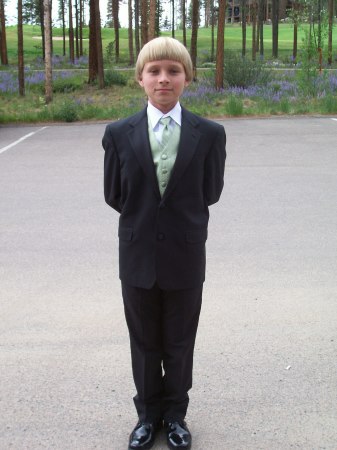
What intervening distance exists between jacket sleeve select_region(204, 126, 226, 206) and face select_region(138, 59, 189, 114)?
0.90 ft

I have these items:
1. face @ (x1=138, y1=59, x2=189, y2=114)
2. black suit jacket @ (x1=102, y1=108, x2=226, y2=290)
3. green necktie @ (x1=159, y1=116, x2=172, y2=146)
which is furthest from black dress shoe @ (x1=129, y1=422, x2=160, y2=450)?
face @ (x1=138, y1=59, x2=189, y2=114)

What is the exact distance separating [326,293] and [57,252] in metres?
2.60

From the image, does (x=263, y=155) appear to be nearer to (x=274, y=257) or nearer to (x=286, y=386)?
(x=274, y=257)

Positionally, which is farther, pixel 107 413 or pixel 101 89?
pixel 101 89

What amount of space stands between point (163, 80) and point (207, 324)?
2320mm

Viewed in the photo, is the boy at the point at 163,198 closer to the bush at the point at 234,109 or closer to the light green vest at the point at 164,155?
the light green vest at the point at 164,155

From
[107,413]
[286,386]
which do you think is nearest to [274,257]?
[286,386]

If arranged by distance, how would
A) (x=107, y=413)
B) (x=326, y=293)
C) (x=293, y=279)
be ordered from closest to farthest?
1. (x=107, y=413)
2. (x=326, y=293)
3. (x=293, y=279)

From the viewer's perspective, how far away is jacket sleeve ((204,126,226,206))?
2.85 meters

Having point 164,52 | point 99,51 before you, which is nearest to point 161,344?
point 164,52

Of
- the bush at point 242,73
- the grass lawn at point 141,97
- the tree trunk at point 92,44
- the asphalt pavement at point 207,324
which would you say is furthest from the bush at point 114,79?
the asphalt pavement at point 207,324

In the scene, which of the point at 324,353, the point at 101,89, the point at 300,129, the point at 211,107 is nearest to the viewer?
the point at 324,353

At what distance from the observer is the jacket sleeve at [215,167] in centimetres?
285

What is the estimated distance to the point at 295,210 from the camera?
7.93 meters
